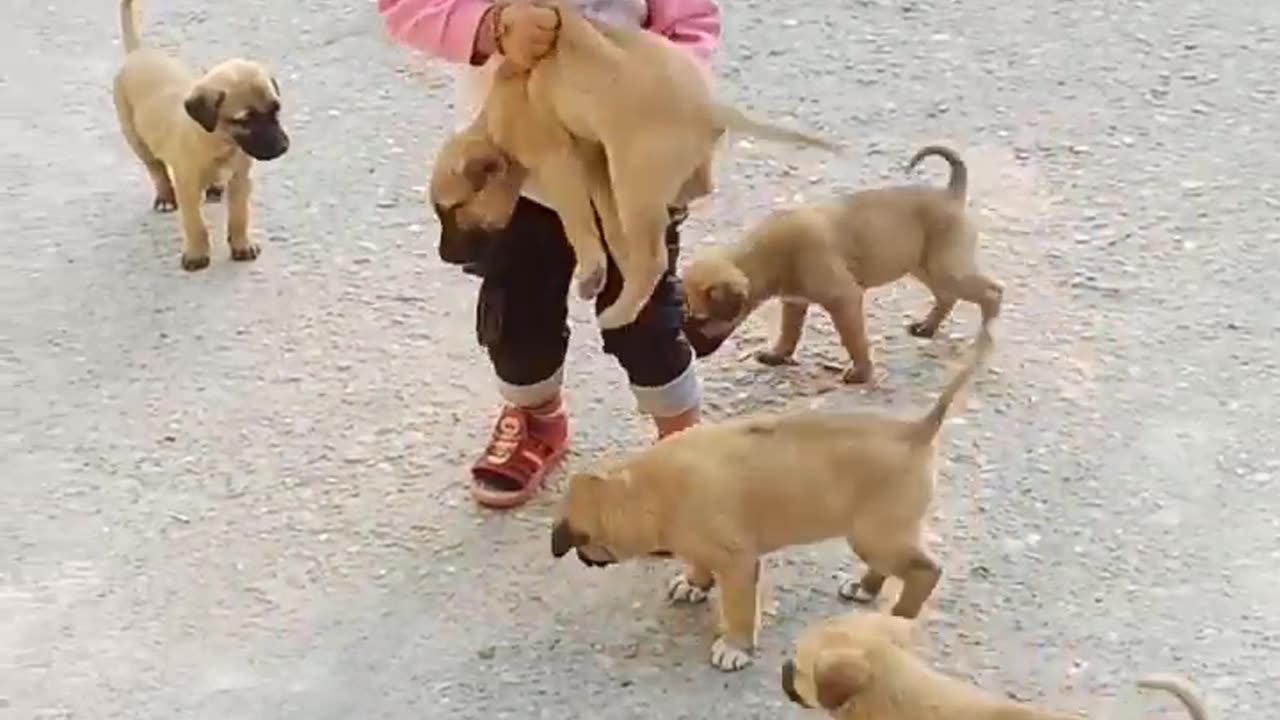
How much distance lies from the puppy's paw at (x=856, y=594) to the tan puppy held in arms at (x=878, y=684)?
0.34m

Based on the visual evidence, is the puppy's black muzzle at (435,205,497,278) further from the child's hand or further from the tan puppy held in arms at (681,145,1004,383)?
the tan puppy held in arms at (681,145,1004,383)

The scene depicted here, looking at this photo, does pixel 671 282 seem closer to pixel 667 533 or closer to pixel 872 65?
pixel 667 533

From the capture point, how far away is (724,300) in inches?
80.5

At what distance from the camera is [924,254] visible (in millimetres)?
2168

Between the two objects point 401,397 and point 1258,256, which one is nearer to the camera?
point 401,397

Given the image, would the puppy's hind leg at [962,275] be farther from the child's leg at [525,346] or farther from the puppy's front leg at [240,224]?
the puppy's front leg at [240,224]

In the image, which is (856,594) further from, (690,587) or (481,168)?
(481,168)

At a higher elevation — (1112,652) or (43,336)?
(1112,652)

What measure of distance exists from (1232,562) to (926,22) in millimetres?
1215

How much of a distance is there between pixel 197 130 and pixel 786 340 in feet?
2.52

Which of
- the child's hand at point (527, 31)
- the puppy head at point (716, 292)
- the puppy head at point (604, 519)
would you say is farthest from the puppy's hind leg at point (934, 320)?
the child's hand at point (527, 31)

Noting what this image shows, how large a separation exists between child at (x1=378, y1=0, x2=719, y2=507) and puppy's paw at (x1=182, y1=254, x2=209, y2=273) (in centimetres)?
56

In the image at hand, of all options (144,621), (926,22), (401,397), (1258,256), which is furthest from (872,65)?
(144,621)

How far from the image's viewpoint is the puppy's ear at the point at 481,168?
158 centimetres
